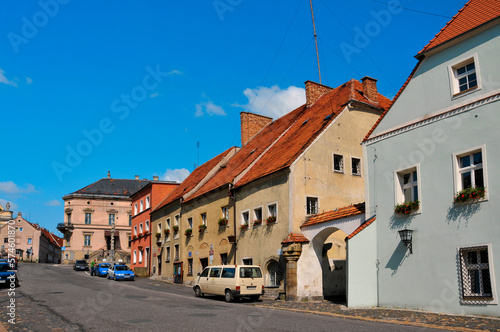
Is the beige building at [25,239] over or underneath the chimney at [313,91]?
underneath

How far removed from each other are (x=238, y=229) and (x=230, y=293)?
7283 millimetres

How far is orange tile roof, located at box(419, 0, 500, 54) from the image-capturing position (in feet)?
52.5

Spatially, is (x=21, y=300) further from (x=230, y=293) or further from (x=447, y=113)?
(x=447, y=113)

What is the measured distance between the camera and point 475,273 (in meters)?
15.1

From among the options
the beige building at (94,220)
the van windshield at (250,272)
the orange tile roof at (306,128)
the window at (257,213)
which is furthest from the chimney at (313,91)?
the beige building at (94,220)

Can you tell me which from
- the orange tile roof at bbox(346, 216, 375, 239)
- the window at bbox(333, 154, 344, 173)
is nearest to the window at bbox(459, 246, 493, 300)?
the orange tile roof at bbox(346, 216, 375, 239)

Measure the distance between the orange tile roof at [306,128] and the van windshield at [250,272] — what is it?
5628 mm

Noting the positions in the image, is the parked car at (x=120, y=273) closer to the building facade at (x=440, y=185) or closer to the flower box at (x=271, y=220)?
the flower box at (x=271, y=220)

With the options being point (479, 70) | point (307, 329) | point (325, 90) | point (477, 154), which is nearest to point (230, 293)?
point (307, 329)

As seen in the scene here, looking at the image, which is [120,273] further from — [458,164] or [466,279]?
[458,164]

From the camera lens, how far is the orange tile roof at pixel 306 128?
26.3 m

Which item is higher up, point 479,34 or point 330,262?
point 479,34

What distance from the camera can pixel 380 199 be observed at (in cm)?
1892

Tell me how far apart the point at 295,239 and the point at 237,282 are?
361 centimetres
